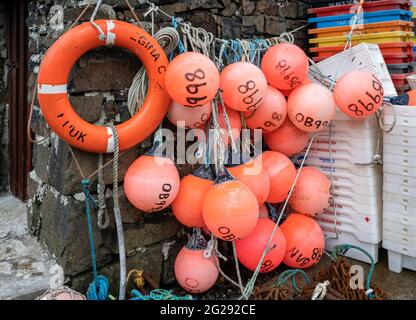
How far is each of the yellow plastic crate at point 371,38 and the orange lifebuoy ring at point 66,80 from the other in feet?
5.11

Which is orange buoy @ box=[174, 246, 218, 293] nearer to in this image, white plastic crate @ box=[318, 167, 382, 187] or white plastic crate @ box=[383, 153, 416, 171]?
white plastic crate @ box=[318, 167, 382, 187]

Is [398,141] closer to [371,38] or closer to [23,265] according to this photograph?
[371,38]

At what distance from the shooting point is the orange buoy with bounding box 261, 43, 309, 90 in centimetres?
244

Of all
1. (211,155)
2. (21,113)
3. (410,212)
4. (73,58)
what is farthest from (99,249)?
(410,212)

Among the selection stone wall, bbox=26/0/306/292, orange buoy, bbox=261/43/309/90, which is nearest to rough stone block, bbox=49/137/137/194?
stone wall, bbox=26/0/306/292

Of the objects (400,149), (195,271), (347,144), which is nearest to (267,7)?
(347,144)

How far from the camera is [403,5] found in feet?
9.72

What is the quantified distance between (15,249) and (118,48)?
135cm

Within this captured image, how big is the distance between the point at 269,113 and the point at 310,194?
1.93 ft

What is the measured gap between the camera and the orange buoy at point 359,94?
2.36 m

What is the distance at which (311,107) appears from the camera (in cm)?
242

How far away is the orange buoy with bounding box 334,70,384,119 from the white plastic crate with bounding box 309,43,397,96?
349 mm

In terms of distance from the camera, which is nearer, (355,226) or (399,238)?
(399,238)
